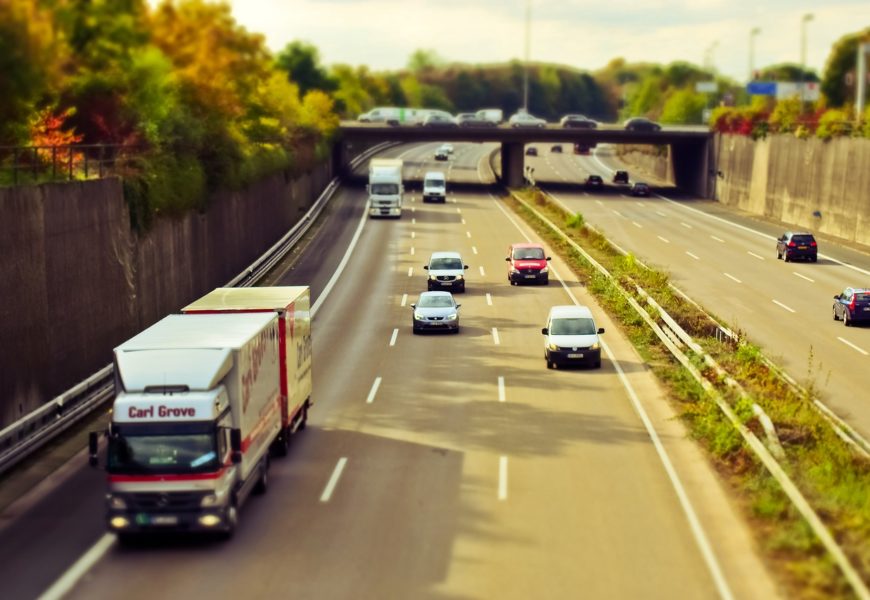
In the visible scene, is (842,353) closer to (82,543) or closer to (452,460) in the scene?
(452,460)

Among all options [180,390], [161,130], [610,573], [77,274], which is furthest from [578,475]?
[161,130]

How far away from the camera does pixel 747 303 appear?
52500mm

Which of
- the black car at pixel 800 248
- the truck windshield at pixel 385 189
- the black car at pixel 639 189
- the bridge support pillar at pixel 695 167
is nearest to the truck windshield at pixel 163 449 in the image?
the black car at pixel 800 248

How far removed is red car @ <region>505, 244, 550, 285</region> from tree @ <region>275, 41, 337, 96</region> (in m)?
95.4

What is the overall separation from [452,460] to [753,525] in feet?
23.9

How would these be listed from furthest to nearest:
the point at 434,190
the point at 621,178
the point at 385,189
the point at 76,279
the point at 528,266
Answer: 1. the point at 621,178
2. the point at 434,190
3. the point at 385,189
4. the point at 528,266
5. the point at 76,279

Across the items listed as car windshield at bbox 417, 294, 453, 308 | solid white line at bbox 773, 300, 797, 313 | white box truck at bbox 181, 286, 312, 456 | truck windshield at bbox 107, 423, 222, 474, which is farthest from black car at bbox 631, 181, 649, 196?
truck windshield at bbox 107, 423, 222, 474

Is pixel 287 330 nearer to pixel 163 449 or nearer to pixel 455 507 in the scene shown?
pixel 455 507

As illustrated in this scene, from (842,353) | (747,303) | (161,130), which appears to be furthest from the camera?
(747,303)

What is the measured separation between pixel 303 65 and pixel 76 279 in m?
124

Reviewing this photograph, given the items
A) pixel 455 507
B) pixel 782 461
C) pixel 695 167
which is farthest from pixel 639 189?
pixel 455 507

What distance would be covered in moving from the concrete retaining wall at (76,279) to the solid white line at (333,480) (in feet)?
26.6

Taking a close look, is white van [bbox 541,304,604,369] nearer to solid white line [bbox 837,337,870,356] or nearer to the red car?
solid white line [bbox 837,337,870,356]

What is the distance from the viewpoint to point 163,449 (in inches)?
791
